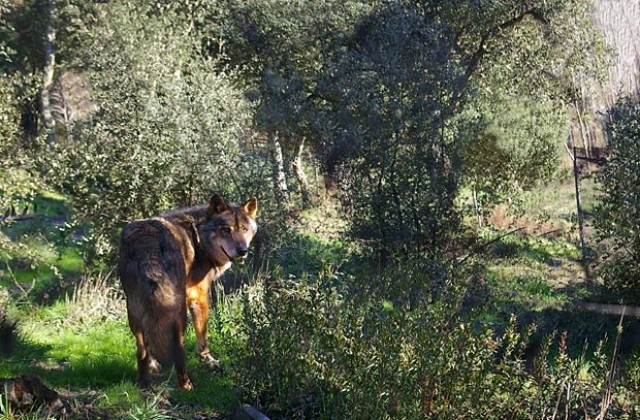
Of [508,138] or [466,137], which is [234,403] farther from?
[508,138]

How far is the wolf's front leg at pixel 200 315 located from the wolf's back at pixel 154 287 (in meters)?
0.90

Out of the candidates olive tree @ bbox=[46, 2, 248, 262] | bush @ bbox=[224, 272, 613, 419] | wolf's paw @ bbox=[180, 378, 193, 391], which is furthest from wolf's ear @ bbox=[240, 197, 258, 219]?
olive tree @ bbox=[46, 2, 248, 262]

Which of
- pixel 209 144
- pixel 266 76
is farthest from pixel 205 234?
pixel 266 76

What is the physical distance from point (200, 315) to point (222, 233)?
100cm

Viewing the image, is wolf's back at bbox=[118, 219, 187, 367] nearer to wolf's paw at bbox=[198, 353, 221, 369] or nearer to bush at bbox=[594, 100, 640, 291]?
wolf's paw at bbox=[198, 353, 221, 369]

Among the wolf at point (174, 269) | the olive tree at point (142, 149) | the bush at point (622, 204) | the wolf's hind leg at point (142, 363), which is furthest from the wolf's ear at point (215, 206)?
the bush at point (622, 204)

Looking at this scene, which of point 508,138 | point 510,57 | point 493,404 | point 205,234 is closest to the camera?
point 493,404

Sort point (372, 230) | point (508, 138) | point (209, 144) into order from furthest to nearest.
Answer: point (508, 138) → point (372, 230) → point (209, 144)

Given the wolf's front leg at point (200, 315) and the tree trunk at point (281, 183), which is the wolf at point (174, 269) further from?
the tree trunk at point (281, 183)

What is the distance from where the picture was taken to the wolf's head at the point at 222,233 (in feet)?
28.2

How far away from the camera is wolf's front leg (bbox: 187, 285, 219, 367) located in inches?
338

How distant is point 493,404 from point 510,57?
19.0m

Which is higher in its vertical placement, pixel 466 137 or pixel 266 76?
pixel 266 76

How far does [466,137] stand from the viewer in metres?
18.5
